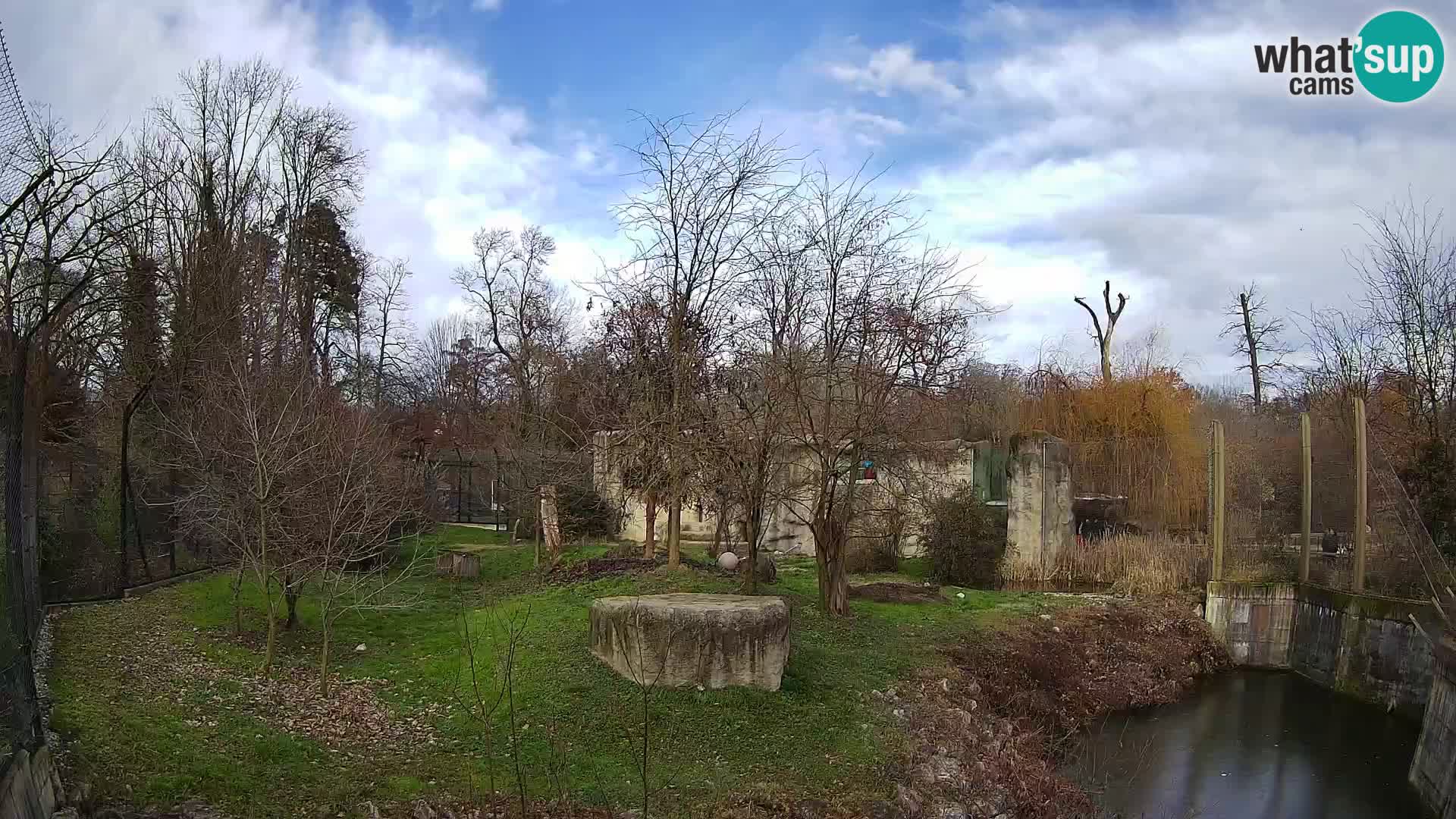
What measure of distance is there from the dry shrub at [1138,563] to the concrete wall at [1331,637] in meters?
1.37

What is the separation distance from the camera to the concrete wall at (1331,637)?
1281 centimetres

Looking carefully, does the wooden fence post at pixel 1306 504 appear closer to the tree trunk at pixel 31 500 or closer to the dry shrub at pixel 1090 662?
the dry shrub at pixel 1090 662

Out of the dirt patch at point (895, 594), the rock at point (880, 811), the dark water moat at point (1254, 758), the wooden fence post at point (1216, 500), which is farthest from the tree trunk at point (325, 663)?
the wooden fence post at point (1216, 500)

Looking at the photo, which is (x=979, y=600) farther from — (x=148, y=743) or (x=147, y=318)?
(x=147, y=318)

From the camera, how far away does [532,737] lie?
311 inches

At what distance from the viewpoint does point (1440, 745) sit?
9688 millimetres

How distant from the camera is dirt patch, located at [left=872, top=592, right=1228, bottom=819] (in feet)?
27.5

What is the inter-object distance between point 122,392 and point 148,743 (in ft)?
44.9

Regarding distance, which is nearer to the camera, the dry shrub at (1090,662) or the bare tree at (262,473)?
the bare tree at (262,473)

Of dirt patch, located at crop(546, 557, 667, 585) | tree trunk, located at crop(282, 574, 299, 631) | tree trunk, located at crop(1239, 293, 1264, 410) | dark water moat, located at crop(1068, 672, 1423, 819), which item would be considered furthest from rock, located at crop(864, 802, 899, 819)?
tree trunk, located at crop(1239, 293, 1264, 410)

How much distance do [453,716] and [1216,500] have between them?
13.9 metres

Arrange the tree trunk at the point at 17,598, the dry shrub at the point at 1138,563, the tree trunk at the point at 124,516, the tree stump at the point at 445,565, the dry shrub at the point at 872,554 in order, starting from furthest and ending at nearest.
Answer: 1. the dry shrub at the point at 872,554
2. the dry shrub at the point at 1138,563
3. the tree stump at the point at 445,565
4. the tree trunk at the point at 124,516
5. the tree trunk at the point at 17,598

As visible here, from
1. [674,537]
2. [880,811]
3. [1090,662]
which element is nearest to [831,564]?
[674,537]

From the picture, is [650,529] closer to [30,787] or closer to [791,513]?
[791,513]
